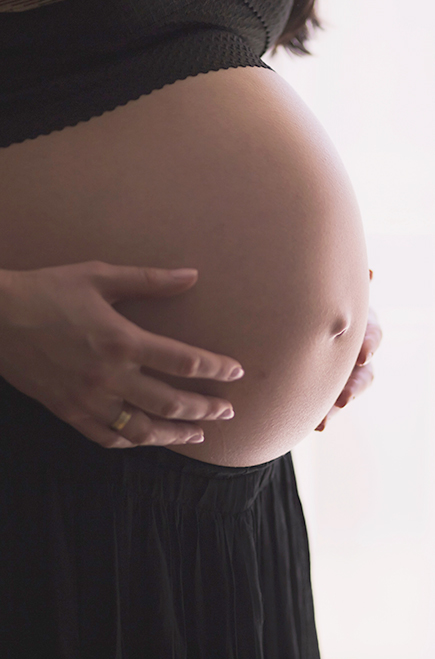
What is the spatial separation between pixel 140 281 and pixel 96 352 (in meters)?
0.07

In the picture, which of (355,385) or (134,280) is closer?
(134,280)

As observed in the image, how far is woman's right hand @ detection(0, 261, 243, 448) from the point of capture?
41cm

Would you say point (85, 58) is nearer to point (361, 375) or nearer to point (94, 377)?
point (94, 377)

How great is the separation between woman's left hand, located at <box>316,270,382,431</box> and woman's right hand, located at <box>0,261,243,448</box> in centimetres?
30

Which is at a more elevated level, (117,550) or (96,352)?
(96,352)

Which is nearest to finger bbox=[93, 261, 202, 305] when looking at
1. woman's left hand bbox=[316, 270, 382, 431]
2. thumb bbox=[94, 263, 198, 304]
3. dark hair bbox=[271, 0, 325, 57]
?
thumb bbox=[94, 263, 198, 304]

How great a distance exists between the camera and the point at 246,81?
0.59 m

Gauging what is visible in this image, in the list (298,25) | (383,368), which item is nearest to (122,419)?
(298,25)

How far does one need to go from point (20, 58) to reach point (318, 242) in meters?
0.38

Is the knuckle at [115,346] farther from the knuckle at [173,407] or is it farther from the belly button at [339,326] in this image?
the belly button at [339,326]

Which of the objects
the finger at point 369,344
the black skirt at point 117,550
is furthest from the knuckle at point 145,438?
the finger at point 369,344

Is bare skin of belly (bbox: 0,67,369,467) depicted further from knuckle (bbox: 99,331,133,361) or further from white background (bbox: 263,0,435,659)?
white background (bbox: 263,0,435,659)

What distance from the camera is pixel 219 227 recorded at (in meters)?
0.50

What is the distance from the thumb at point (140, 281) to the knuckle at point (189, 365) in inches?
2.9
